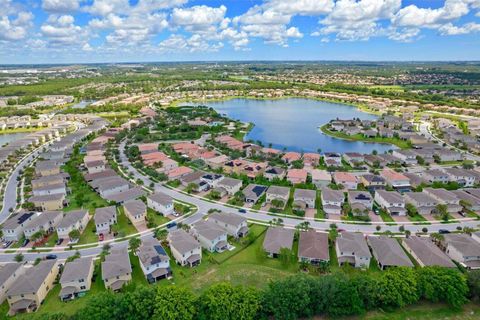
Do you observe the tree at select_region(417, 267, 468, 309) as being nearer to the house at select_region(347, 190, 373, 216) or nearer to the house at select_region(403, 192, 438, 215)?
the house at select_region(347, 190, 373, 216)

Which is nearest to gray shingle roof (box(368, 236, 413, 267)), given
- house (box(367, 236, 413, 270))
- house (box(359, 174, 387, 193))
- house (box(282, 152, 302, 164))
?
house (box(367, 236, 413, 270))

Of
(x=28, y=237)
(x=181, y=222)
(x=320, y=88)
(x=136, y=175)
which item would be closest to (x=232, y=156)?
(x=136, y=175)

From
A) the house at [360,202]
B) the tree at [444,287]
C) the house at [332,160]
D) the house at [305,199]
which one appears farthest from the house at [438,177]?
the tree at [444,287]

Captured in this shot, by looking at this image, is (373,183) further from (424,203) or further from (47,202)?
(47,202)

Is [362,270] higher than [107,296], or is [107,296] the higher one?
[107,296]

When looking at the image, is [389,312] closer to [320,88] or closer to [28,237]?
[28,237]

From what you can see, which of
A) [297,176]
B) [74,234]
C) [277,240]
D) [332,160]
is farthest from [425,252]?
[74,234]

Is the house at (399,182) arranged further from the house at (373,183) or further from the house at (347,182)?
the house at (347,182)
